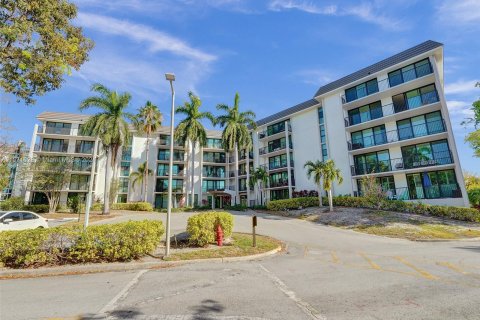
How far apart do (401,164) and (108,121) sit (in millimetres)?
32847

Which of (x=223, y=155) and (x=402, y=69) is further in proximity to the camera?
(x=223, y=155)

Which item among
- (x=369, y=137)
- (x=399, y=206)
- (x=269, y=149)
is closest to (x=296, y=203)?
(x=399, y=206)

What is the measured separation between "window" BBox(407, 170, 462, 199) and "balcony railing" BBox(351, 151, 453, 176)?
3.66 ft

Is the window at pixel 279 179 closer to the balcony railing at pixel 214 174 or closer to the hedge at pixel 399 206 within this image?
the hedge at pixel 399 206

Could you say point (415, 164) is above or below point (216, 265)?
above

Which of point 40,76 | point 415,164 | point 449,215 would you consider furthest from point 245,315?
point 415,164

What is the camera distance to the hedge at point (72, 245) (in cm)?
868

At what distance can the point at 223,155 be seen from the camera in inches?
2034

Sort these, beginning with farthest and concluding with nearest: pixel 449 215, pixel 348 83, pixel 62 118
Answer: pixel 62 118 → pixel 348 83 → pixel 449 215

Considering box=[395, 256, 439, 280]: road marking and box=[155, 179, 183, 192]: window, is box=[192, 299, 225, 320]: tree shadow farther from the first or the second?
box=[155, 179, 183, 192]: window

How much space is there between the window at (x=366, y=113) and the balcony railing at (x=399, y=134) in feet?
7.15

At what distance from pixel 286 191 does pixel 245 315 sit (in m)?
34.9

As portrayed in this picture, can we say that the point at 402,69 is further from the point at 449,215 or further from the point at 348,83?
the point at 449,215

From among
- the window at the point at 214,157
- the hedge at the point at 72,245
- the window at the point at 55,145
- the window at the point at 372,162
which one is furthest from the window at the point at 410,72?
the window at the point at 55,145
